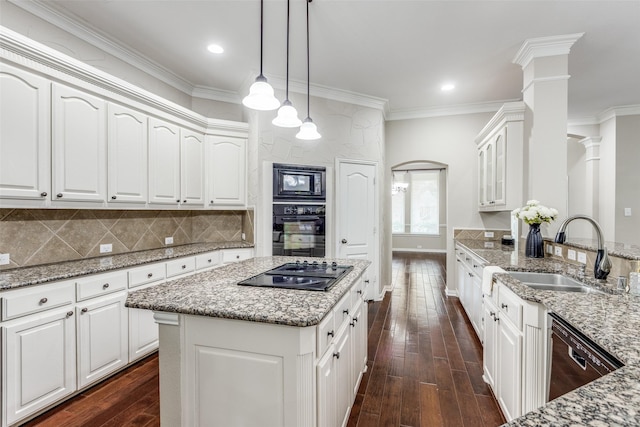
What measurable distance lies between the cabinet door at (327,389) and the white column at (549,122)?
2.66m

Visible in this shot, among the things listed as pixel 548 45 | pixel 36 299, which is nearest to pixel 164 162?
pixel 36 299

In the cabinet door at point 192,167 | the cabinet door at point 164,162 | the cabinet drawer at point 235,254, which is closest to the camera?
the cabinet door at point 164,162

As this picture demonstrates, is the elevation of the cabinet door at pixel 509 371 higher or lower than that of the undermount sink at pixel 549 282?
lower

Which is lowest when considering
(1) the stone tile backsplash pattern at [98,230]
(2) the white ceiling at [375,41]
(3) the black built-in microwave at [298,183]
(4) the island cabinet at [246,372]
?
(4) the island cabinet at [246,372]

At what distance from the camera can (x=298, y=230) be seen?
372 centimetres

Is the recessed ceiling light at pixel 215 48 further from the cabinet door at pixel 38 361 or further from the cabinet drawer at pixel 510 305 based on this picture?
the cabinet drawer at pixel 510 305

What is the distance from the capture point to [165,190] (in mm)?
3113

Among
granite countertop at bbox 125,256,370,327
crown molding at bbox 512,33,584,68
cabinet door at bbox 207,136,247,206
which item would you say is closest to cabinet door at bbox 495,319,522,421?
granite countertop at bbox 125,256,370,327

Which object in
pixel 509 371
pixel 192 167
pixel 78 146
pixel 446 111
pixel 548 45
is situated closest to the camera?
pixel 509 371

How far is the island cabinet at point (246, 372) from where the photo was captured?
3.93 feet

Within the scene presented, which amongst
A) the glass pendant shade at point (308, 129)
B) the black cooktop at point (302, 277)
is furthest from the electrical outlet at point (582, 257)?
the glass pendant shade at point (308, 129)

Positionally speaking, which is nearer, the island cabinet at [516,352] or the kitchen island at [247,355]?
the kitchen island at [247,355]

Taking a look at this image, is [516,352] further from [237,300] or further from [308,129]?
[308,129]

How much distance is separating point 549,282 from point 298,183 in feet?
8.73
